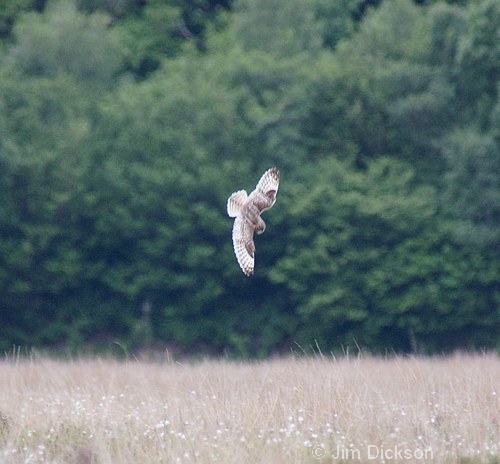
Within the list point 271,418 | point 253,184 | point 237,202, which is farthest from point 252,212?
point 253,184

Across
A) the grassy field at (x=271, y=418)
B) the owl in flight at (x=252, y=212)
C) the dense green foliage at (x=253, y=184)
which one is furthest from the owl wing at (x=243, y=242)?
the dense green foliage at (x=253, y=184)

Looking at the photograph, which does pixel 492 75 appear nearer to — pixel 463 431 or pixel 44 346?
pixel 44 346

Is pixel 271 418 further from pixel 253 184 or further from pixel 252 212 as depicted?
pixel 253 184

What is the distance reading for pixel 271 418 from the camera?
28.4 ft

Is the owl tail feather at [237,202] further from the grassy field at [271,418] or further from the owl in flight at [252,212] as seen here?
the grassy field at [271,418]

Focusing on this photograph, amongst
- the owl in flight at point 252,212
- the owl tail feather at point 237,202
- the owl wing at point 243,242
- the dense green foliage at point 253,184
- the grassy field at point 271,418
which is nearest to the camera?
the grassy field at point 271,418

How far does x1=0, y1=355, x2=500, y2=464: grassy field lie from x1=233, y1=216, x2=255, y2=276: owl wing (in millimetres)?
1021

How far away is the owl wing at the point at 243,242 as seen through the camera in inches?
386

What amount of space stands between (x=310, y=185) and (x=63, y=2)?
7817 mm

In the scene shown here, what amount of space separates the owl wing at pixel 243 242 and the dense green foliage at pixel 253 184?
545 inches

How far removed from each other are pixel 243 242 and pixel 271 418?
181cm

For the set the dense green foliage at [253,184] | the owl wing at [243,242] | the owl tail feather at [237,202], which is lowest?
the dense green foliage at [253,184]

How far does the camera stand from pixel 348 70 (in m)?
26.6

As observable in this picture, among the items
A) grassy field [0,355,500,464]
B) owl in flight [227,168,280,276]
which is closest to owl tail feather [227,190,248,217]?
owl in flight [227,168,280,276]
